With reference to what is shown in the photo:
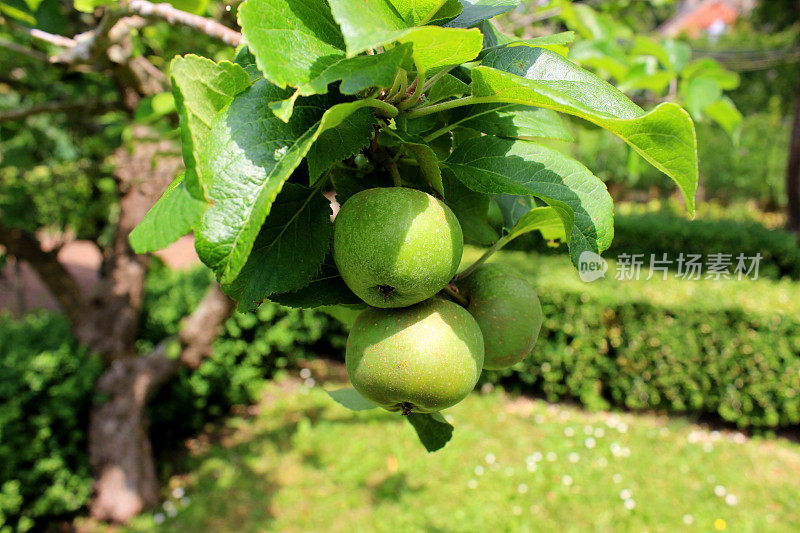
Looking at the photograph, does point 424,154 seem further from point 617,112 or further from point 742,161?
point 742,161

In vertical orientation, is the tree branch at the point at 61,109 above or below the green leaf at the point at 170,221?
below

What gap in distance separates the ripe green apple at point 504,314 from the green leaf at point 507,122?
0.26 meters

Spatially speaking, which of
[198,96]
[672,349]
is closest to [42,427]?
[198,96]

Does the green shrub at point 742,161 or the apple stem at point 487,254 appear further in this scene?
the green shrub at point 742,161

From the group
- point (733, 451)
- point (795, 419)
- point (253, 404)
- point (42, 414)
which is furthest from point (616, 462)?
point (42, 414)

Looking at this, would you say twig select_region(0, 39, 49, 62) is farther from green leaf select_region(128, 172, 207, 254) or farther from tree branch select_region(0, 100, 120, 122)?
green leaf select_region(128, 172, 207, 254)

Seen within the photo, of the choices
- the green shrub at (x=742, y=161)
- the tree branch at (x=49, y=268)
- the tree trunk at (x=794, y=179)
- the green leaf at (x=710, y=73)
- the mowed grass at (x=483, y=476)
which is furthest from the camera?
the green shrub at (x=742, y=161)

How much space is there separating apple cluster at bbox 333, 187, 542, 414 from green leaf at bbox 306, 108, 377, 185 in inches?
3.1

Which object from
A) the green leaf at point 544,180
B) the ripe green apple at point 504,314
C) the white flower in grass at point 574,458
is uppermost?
the green leaf at point 544,180

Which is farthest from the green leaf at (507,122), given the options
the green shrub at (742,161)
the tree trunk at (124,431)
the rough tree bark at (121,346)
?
the green shrub at (742,161)

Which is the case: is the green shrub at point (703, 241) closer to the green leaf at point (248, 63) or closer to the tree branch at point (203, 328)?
the tree branch at point (203, 328)

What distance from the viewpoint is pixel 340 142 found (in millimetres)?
681

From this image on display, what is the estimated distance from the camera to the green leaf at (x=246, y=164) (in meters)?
0.56

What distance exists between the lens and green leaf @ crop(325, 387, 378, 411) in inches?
40.4
